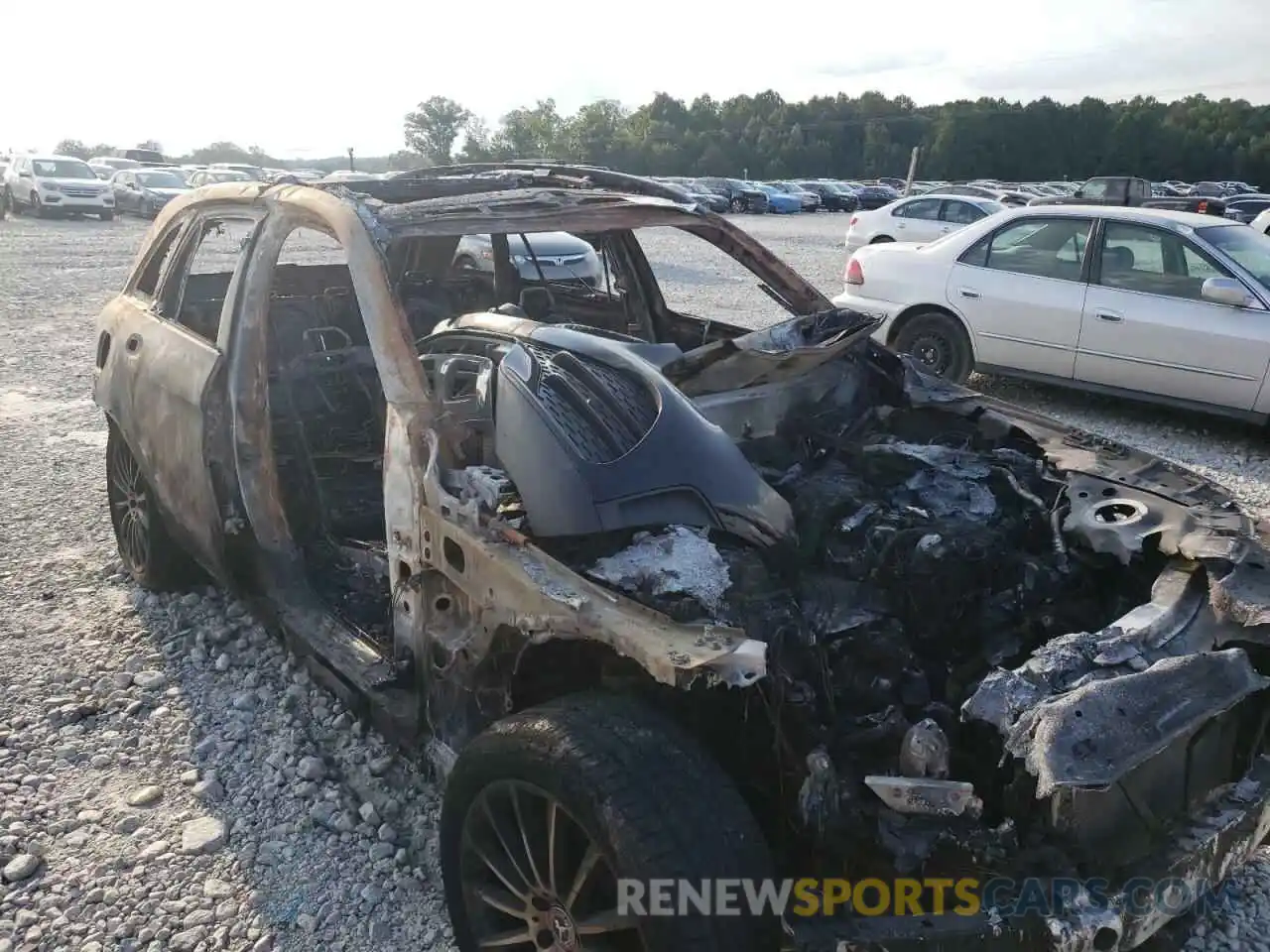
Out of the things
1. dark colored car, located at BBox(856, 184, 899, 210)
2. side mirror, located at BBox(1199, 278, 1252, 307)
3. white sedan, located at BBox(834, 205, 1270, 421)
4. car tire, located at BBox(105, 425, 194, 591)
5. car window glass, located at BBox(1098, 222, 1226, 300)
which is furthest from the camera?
dark colored car, located at BBox(856, 184, 899, 210)

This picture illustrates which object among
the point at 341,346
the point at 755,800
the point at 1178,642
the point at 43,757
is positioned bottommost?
the point at 43,757

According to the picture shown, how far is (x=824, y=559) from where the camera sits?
2643mm

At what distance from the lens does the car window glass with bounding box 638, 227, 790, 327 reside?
11094mm

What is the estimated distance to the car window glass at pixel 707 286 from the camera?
11.1 meters

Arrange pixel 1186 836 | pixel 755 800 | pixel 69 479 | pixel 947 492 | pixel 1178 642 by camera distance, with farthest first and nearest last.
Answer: pixel 69 479 → pixel 947 492 → pixel 1178 642 → pixel 755 800 → pixel 1186 836

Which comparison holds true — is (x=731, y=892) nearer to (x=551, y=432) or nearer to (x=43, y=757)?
(x=551, y=432)

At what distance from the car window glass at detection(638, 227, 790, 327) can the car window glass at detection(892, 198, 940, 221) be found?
2805 millimetres

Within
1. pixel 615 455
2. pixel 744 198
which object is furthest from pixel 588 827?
pixel 744 198

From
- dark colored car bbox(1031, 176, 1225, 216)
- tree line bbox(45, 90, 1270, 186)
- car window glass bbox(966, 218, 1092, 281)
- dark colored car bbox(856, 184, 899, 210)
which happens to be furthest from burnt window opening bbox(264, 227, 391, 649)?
tree line bbox(45, 90, 1270, 186)

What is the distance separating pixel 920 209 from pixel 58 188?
789 inches

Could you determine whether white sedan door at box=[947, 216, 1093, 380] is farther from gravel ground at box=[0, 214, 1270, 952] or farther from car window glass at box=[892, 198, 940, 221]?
car window glass at box=[892, 198, 940, 221]

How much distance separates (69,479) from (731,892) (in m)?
5.09

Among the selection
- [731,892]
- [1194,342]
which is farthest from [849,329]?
[1194,342]

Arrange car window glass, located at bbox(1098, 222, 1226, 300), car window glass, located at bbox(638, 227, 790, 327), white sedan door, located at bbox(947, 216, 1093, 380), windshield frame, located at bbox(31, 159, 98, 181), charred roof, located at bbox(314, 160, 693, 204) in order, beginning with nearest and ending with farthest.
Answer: charred roof, located at bbox(314, 160, 693, 204) < car window glass, located at bbox(1098, 222, 1226, 300) < white sedan door, located at bbox(947, 216, 1093, 380) < car window glass, located at bbox(638, 227, 790, 327) < windshield frame, located at bbox(31, 159, 98, 181)
